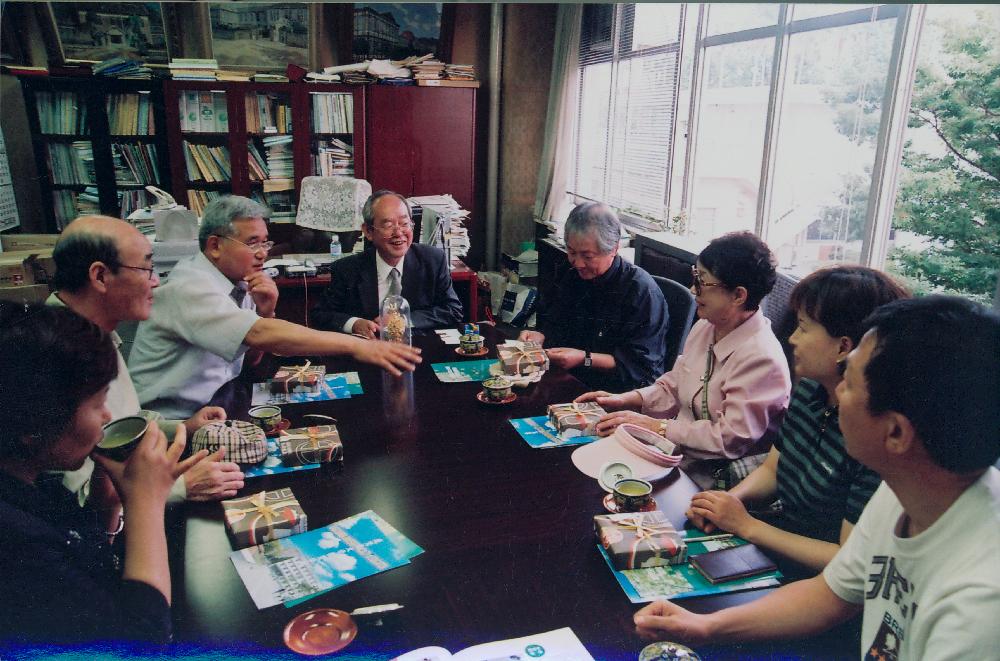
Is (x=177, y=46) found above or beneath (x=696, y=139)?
above

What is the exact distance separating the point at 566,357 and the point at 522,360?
35 centimetres

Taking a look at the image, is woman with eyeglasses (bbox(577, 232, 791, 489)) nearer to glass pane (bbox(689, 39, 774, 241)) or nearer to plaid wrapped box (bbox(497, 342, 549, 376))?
plaid wrapped box (bbox(497, 342, 549, 376))

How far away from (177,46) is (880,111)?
4.58 m

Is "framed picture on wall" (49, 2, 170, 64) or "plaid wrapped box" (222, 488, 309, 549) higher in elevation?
"framed picture on wall" (49, 2, 170, 64)

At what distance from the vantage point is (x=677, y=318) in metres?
2.54

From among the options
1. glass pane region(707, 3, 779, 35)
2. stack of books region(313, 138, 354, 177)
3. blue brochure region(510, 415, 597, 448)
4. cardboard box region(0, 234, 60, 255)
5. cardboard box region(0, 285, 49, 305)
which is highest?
glass pane region(707, 3, 779, 35)

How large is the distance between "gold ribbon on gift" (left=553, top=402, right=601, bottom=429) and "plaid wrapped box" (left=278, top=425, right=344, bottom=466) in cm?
56

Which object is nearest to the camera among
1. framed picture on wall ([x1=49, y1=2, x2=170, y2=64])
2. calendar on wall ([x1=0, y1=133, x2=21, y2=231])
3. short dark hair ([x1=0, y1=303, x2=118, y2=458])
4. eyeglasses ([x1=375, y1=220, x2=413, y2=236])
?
short dark hair ([x1=0, y1=303, x2=118, y2=458])

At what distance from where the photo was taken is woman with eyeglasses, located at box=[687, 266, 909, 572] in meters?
1.26

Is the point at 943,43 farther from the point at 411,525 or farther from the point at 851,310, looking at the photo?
the point at 411,525

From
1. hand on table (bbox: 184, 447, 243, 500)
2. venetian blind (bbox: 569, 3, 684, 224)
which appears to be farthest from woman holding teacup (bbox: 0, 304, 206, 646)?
venetian blind (bbox: 569, 3, 684, 224)

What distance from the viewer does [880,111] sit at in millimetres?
2371

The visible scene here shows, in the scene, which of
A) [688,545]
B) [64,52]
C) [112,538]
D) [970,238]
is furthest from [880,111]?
[64,52]

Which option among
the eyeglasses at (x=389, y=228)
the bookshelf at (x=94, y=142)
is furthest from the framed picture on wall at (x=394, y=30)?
the eyeglasses at (x=389, y=228)
